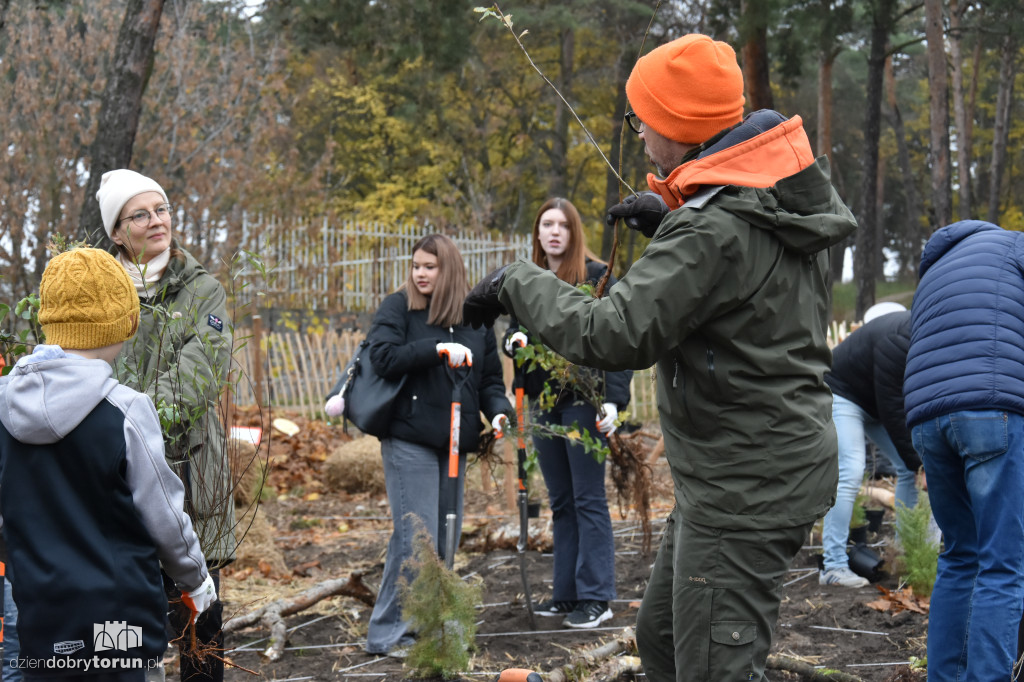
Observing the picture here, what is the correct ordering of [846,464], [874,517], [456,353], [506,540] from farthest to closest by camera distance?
[506,540] → [874,517] → [846,464] → [456,353]

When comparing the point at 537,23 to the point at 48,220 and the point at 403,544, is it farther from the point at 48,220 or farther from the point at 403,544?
the point at 403,544

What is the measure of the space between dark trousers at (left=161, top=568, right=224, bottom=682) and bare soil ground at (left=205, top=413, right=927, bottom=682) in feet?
1.66

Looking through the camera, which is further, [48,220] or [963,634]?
[48,220]

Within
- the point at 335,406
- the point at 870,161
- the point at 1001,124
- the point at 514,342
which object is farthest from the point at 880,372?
the point at 1001,124

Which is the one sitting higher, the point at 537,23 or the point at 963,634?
the point at 537,23

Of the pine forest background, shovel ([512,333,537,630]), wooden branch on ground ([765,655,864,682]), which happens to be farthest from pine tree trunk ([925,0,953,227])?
wooden branch on ground ([765,655,864,682])

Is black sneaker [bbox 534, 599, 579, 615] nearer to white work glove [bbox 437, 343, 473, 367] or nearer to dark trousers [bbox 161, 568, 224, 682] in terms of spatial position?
white work glove [bbox 437, 343, 473, 367]

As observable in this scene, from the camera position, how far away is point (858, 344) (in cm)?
539

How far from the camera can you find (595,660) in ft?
13.3

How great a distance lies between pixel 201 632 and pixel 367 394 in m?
1.52

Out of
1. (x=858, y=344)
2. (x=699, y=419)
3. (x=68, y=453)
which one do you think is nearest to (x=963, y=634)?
(x=699, y=419)

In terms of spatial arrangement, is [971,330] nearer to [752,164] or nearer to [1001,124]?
[752,164]

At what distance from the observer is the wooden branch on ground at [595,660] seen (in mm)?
3936

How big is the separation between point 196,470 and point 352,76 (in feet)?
78.7
